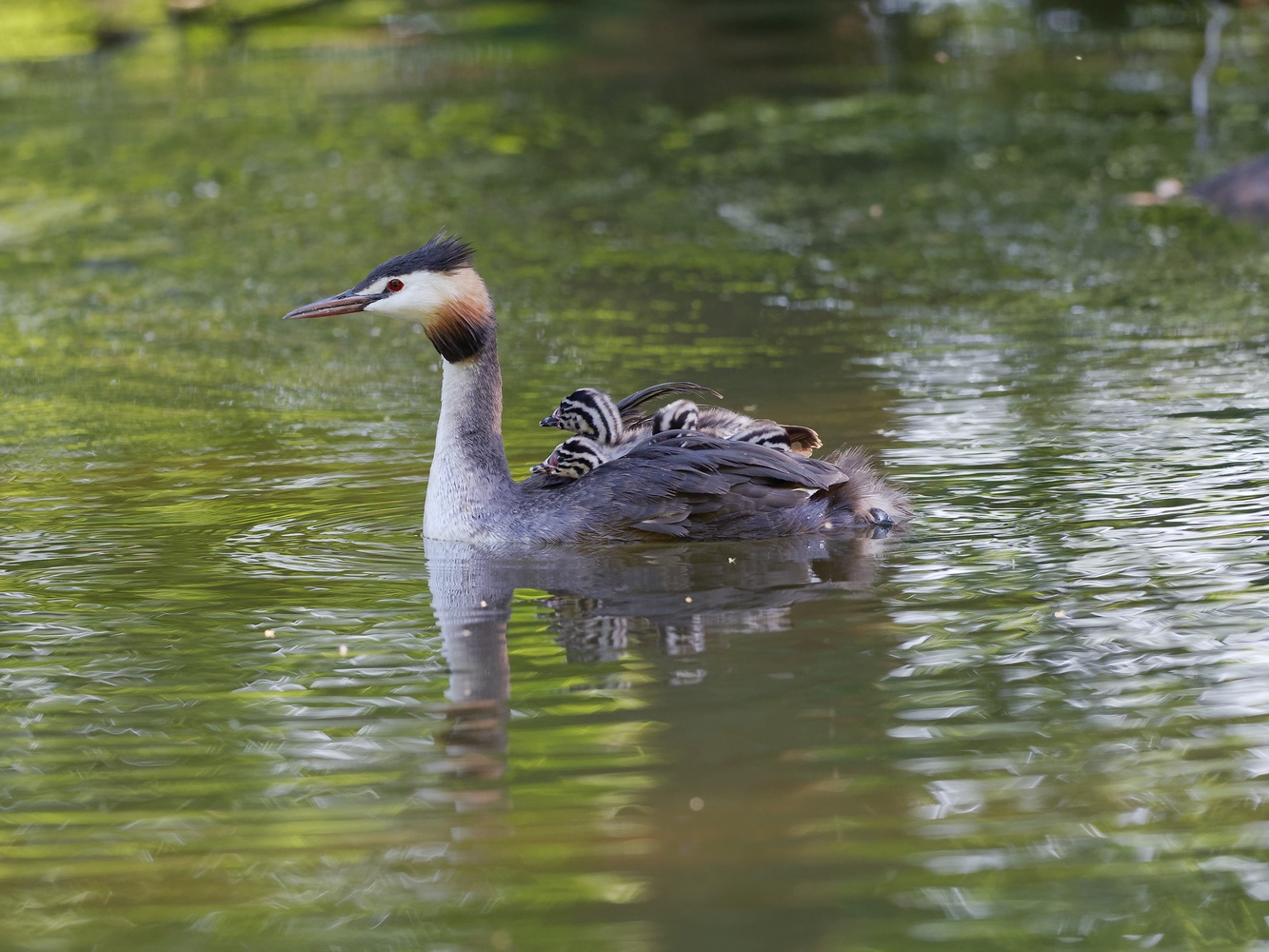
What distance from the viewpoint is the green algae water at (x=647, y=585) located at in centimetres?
460

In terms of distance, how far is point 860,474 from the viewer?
8102 mm

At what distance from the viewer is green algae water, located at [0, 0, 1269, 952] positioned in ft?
15.1

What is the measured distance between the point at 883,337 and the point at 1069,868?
811 centimetres

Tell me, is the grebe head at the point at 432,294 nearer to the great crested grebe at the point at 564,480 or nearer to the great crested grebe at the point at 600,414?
the great crested grebe at the point at 564,480

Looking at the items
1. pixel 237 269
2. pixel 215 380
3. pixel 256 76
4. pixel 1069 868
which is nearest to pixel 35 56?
pixel 256 76

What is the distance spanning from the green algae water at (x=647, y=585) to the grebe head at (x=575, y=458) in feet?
1.57

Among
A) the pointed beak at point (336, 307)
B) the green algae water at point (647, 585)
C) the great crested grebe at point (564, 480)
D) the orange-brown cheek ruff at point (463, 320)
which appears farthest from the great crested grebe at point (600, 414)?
the pointed beak at point (336, 307)

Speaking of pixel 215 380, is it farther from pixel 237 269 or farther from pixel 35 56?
pixel 35 56

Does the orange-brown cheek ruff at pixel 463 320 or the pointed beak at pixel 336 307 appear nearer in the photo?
the pointed beak at pixel 336 307

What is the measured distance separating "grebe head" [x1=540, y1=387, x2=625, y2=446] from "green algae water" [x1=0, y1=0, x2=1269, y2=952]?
630mm

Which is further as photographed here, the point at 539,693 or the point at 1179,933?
the point at 539,693

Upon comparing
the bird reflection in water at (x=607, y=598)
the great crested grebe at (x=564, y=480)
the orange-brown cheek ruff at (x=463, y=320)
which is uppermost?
the orange-brown cheek ruff at (x=463, y=320)

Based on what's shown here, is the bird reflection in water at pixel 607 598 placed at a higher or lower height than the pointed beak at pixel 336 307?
lower

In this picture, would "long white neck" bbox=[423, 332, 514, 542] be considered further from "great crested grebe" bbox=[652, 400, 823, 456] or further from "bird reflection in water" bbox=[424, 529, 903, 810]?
"great crested grebe" bbox=[652, 400, 823, 456]
